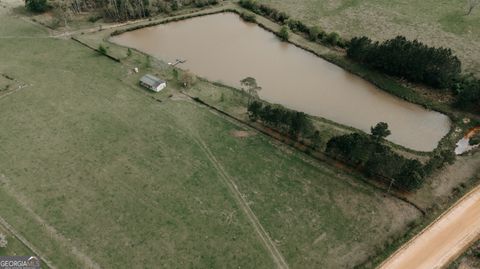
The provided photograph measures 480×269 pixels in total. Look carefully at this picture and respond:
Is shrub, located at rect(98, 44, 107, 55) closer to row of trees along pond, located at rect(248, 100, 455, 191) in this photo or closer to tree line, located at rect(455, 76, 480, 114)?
row of trees along pond, located at rect(248, 100, 455, 191)

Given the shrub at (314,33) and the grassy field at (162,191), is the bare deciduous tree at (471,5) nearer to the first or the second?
the shrub at (314,33)

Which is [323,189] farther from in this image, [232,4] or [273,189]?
[232,4]

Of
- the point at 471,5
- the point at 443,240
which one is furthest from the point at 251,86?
the point at 471,5

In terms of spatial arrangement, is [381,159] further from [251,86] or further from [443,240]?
[251,86]

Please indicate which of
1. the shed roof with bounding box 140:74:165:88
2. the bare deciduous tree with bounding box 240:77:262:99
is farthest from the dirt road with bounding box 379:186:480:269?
the shed roof with bounding box 140:74:165:88

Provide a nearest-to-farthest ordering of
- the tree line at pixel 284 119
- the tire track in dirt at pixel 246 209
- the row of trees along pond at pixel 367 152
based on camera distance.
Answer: the tire track in dirt at pixel 246 209
the row of trees along pond at pixel 367 152
the tree line at pixel 284 119

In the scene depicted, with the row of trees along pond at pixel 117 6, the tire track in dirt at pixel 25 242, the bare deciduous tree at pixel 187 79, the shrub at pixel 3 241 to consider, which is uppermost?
the row of trees along pond at pixel 117 6

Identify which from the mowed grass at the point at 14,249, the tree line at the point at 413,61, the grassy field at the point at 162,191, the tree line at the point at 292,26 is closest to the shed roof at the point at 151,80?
the grassy field at the point at 162,191

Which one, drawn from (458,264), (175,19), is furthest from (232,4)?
(458,264)
